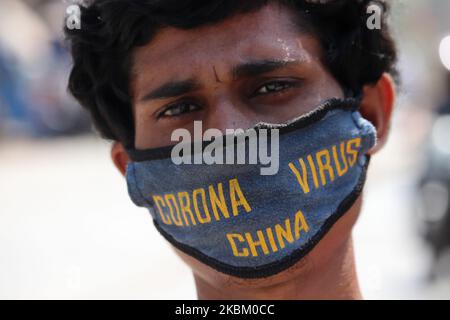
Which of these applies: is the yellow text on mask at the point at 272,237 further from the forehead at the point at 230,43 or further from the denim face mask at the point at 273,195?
the forehead at the point at 230,43

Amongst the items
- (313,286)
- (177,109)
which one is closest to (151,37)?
(177,109)

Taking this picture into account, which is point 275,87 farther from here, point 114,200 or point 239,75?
point 114,200

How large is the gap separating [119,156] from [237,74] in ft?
2.26

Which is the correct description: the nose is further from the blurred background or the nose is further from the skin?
the blurred background

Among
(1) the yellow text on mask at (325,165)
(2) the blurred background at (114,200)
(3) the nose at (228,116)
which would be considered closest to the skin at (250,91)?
(3) the nose at (228,116)

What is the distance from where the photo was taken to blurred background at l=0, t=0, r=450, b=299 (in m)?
6.51

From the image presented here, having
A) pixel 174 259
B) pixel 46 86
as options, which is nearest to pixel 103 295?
pixel 174 259

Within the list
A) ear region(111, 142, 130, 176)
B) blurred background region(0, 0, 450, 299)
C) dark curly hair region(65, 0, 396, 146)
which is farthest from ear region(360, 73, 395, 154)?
ear region(111, 142, 130, 176)

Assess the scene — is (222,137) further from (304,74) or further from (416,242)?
(416,242)

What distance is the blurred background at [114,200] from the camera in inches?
256

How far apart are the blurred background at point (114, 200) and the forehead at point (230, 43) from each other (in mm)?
732

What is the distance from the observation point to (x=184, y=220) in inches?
89.9

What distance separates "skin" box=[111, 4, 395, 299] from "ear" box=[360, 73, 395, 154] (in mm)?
214

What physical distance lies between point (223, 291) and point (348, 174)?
54cm
